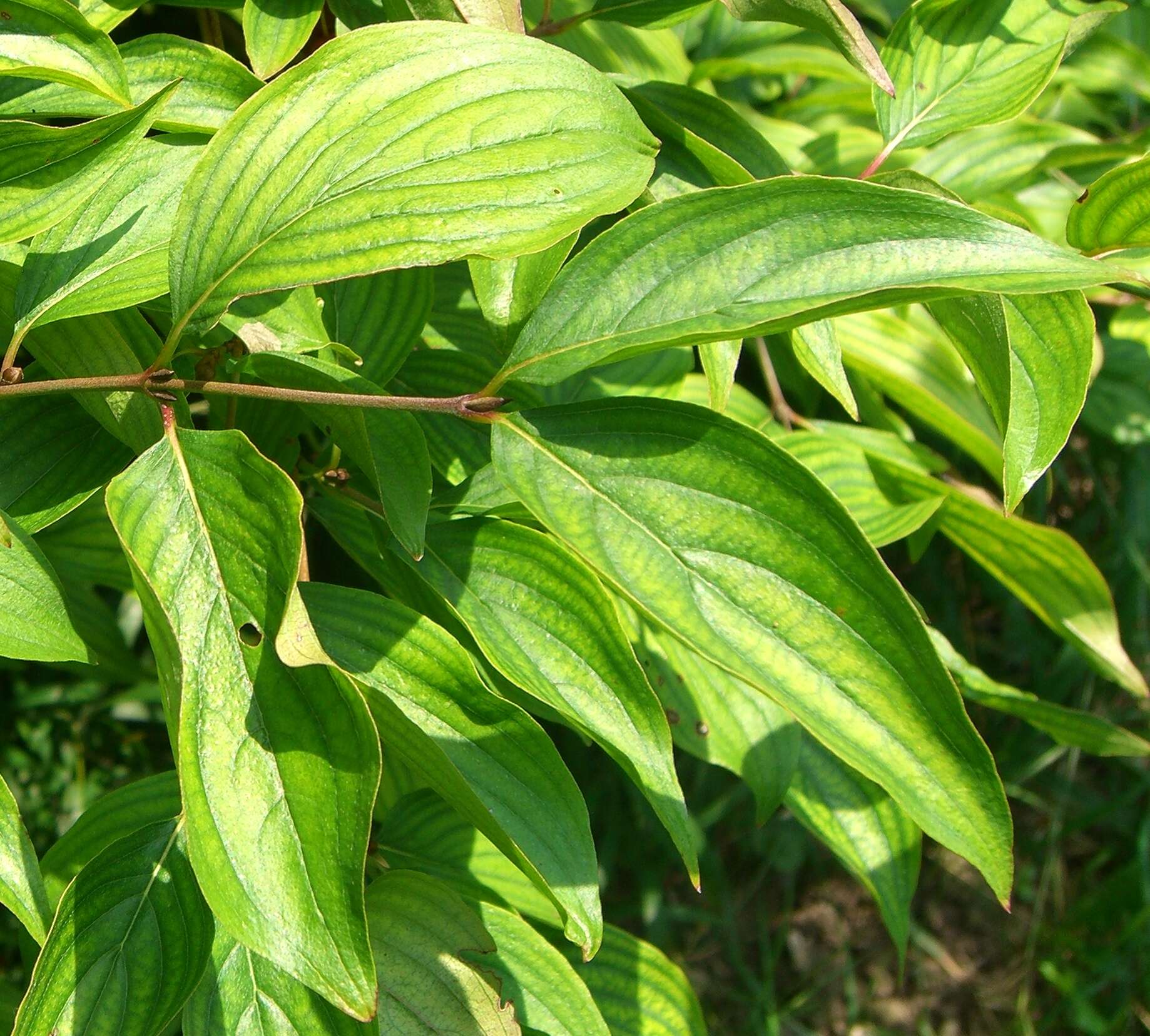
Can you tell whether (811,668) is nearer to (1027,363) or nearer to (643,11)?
(1027,363)

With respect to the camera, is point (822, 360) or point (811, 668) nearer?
point (811, 668)

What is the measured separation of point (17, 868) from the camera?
70 cm

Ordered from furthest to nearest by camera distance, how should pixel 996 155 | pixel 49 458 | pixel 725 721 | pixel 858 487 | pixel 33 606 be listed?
pixel 996 155
pixel 858 487
pixel 725 721
pixel 49 458
pixel 33 606

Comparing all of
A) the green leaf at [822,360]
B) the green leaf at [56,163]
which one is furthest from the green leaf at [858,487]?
the green leaf at [56,163]

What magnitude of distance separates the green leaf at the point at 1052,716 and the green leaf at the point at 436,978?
0.54m

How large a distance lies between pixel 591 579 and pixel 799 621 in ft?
0.60

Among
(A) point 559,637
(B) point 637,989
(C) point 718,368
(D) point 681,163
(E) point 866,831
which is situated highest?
(D) point 681,163

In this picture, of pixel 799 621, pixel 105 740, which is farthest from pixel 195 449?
pixel 105 740

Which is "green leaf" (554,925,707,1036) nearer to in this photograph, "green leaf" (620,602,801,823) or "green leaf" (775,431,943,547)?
"green leaf" (620,602,801,823)

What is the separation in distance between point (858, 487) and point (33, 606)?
78 cm

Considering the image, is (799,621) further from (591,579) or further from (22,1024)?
(22,1024)

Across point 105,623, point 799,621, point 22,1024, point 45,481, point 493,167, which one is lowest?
point 105,623

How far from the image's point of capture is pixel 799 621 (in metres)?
0.55

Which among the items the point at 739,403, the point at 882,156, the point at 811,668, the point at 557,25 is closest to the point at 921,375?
the point at 739,403
